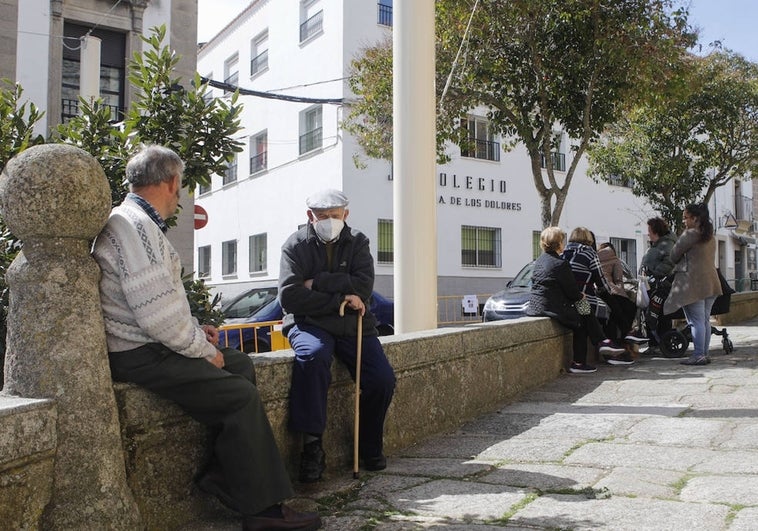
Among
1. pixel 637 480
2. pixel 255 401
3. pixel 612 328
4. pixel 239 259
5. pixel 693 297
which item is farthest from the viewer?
pixel 239 259

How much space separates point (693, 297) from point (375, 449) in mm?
5505

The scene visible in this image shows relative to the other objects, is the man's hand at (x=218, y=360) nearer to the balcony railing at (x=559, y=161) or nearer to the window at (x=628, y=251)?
the balcony railing at (x=559, y=161)

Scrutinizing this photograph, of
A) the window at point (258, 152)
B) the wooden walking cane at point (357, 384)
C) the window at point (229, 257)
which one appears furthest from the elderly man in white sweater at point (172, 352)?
the window at point (229, 257)

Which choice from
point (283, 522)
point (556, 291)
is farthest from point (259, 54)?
point (283, 522)

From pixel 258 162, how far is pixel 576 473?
80.6ft

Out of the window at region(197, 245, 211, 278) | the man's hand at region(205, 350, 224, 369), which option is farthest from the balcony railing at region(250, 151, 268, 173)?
the man's hand at region(205, 350, 224, 369)

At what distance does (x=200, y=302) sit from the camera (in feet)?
17.6

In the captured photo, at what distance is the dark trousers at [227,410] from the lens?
3.20m

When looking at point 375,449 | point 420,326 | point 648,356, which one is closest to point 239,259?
point 648,356

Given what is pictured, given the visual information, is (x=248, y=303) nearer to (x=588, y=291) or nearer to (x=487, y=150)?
(x=588, y=291)

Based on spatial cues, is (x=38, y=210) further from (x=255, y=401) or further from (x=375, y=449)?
(x=375, y=449)

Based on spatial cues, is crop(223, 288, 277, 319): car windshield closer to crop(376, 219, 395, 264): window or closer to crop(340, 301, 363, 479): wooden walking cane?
crop(340, 301, 363, 479): wooden walking cane

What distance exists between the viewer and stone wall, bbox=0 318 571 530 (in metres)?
2.73

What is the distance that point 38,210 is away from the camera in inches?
115
